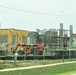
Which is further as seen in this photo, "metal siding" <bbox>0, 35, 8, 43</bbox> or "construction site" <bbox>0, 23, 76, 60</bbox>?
"metal siding" <bbox>0, 35, 8, 43</bbox>

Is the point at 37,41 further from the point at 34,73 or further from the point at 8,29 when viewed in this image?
the point at 34,73

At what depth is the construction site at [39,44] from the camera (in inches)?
1992

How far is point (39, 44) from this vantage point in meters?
54.7

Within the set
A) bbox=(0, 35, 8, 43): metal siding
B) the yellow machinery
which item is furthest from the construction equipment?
bbox=(0, 35, 8, 43): metal siding

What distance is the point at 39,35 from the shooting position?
68625 mm

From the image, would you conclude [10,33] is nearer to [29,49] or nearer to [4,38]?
[4,38]

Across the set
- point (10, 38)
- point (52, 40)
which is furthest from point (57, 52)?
point (10, 38)

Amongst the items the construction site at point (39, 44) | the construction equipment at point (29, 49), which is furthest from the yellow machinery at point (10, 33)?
the construction equipment at point (29, 49)

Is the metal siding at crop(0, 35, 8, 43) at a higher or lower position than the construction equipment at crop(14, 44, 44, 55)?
higher

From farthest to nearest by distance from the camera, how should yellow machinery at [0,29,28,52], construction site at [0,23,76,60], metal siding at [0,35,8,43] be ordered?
metal siding at [0,35,8,43] < yellow machinery at [0,29,28,52] < construction site at [0,23,76,60]

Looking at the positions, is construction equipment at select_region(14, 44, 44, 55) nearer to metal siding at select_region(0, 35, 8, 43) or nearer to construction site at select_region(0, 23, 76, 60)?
construction site at select_region(0, 23, 76, 60)

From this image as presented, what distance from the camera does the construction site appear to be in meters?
50.6

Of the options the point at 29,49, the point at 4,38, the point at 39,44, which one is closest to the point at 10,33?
the point at 4,38

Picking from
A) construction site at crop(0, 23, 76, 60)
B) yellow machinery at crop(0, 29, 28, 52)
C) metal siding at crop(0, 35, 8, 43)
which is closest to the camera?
construction site at crop(0, 23, 76, 60)
